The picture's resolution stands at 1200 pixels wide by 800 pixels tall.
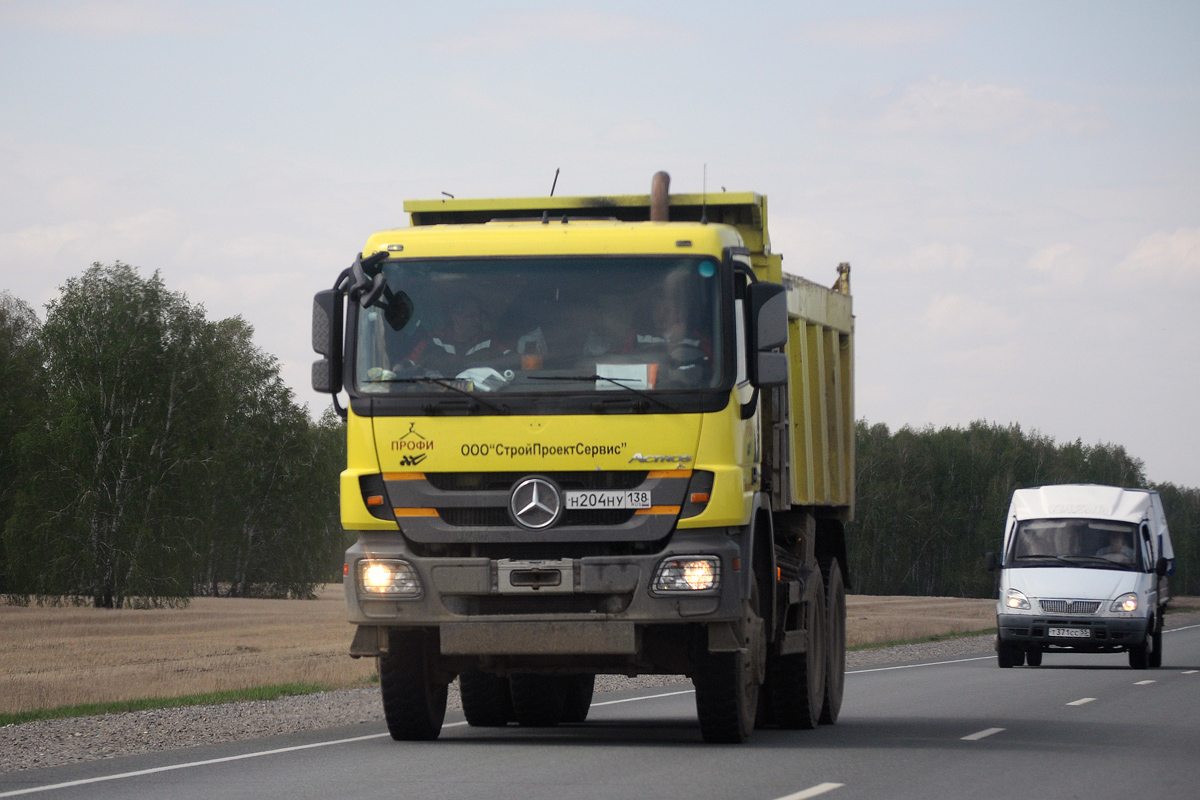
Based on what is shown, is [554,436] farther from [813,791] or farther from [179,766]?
[179,766]

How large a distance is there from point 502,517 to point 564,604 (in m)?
0.66

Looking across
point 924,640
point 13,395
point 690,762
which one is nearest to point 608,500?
point 690,762

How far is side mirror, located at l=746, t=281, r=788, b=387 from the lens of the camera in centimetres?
1053

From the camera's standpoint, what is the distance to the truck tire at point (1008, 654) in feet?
88.1

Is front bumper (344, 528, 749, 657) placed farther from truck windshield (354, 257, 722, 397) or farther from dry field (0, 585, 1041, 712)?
dry field (0, 585, 1041, 712)

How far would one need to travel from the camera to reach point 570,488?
10406mm

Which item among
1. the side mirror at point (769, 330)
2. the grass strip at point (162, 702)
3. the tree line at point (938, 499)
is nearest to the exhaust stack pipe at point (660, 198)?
the side mirror at point (769, 330)

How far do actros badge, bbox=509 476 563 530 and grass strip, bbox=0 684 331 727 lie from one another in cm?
692

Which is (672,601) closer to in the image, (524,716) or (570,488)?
(570,488)


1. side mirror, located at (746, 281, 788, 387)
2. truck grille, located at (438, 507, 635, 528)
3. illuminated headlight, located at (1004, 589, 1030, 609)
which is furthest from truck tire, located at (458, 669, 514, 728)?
illuminated headlight, located at (1004, 589, 1030, 609)

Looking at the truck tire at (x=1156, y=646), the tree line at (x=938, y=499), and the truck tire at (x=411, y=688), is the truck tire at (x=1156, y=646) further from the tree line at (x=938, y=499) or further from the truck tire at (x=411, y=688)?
the tree line at (x=938, y=499)

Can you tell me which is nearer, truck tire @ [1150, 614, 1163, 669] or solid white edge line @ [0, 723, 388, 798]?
solid white edge line @ [0, 723, 388, 798]

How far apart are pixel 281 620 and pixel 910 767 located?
41.4 metres

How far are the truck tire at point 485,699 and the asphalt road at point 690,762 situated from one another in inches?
7.1
